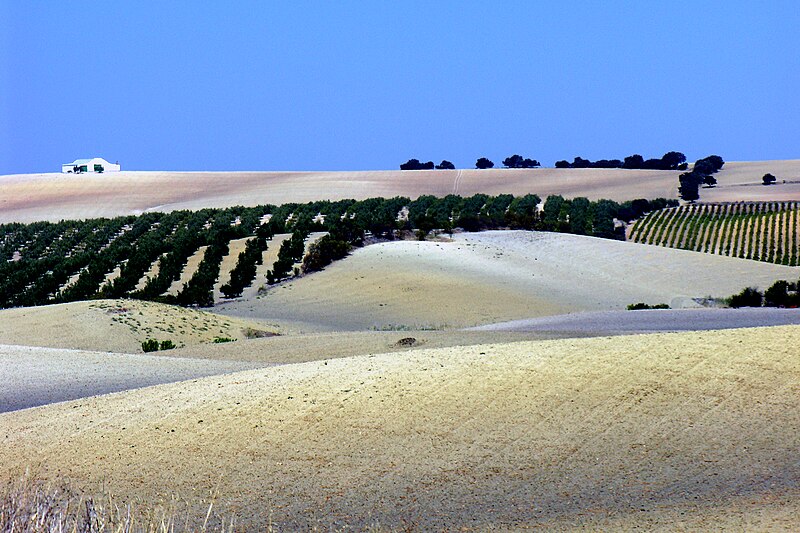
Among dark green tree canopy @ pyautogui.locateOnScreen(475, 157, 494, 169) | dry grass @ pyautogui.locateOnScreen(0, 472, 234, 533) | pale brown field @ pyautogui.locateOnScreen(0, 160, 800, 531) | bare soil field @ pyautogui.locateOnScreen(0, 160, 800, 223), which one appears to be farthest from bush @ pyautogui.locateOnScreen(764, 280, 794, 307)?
dark green tree canopy @ pyautogui.locateOnScreen(475, 157, 494, 169)

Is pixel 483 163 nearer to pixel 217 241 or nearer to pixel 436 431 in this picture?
pixel 217 241

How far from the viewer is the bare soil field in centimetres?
9119

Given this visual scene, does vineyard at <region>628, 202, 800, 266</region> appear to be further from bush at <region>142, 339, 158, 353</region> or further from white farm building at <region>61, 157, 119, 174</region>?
white farm building at <region>61, 157, 119, 174</region>

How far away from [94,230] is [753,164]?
7201 centimetres

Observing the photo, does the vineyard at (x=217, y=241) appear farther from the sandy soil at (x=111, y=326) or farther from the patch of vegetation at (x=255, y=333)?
the patch of vegetation at (x=255, y=333)

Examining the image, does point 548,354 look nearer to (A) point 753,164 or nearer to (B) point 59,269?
(B) point 59,269

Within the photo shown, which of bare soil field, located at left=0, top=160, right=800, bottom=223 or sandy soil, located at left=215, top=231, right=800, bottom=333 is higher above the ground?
bare soil field, located at left=0, top=160, right=800, bottom=223

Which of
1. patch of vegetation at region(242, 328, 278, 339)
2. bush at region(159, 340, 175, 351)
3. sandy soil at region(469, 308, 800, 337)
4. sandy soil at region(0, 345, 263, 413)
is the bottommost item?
patch of vegetation at region(242, 328, 278, 339)

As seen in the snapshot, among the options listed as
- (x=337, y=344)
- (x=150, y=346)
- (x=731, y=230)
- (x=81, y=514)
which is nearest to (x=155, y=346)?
(x=150, y=346)

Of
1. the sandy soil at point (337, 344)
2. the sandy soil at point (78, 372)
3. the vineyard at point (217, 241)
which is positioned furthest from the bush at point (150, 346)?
the vineyard at point (217, 241)

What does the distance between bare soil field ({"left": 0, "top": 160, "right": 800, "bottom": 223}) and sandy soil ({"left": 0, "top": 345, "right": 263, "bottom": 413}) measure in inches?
2719

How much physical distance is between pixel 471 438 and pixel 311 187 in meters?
90.4

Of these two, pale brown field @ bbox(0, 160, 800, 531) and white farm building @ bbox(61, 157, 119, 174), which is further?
white farm building @ bbox(61, 157, 119, 174)

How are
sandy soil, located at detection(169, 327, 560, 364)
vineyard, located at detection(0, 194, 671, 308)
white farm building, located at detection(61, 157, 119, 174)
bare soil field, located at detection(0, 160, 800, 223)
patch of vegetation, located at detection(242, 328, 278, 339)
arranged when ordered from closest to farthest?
sandy soil, located at detection(169, 327, 560, 364)
patch of vegetation, located at detection(242, 328, 278, 339)
vineyard, located at detection(0, 194, 671, 308)
bare soil field, located at detection(0, 160, 800, 223)
white farm building, located at detection(61, 157, 119, 174)
